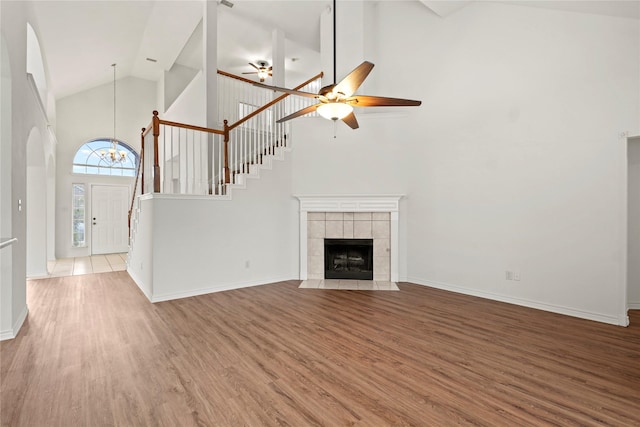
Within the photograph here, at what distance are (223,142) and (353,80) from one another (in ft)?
10.7

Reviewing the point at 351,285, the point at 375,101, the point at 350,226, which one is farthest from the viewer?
the point at 350,226

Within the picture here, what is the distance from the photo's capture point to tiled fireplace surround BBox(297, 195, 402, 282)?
212 inches

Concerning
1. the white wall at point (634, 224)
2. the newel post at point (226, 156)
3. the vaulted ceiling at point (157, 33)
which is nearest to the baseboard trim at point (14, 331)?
the newel post at point (226, 156)

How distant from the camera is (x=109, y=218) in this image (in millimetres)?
9180

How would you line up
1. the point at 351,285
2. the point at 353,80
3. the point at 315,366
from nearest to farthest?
the point at 315,366
the point at 353,80
the point at 351,285

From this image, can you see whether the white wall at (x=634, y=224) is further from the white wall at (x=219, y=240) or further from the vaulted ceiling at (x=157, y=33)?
the white wall at (x=219, y=240)

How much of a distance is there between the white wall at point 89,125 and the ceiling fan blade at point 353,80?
8686 mm

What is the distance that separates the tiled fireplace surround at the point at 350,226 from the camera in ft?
17.6

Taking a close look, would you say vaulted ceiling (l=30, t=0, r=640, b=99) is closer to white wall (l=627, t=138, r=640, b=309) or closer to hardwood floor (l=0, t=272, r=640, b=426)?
white wall (l=627, t=138, r=640, b=309)

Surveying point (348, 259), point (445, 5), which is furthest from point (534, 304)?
point (445, 5)

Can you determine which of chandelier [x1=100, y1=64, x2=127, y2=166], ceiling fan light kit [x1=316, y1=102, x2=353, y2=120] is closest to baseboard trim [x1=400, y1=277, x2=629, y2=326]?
ceiling fan light kit [x1=316, y1=102, x2=353, y2=120]

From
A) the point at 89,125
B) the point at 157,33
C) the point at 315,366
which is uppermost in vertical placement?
the point at 157,33

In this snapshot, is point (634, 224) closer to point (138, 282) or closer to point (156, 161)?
point (156, 161)

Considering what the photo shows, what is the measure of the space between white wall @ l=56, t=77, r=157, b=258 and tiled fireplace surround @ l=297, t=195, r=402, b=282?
22.6 feet
